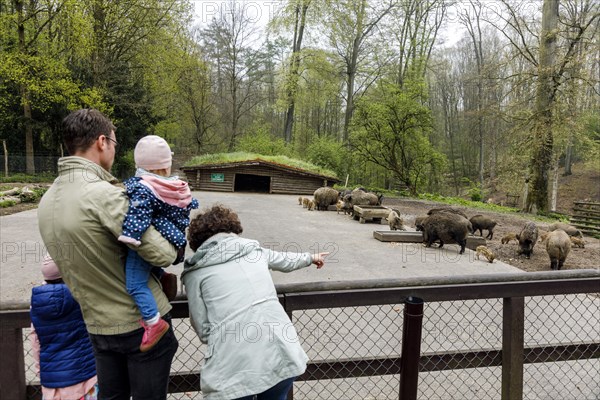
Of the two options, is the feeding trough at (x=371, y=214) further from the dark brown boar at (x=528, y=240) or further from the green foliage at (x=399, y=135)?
the green foliage at (x=399, y=135)

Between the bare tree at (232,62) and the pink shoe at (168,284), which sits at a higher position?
the bare tree at (232,62)

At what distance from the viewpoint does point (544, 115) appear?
16.8 metres

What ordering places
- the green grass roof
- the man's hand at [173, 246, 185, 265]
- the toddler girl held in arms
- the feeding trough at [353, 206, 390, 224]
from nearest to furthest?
the toddler girl held in arms < the man's hand at [173, 246, 185, 265] < the feeding trough at [353, 206, 390, 224] < the green grass roof

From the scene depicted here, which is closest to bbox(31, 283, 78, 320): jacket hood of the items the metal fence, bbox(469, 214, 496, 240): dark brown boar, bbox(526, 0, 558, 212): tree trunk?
the metal fence

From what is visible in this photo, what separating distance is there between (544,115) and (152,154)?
1877 cm

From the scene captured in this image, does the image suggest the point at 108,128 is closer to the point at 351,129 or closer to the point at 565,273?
the point at 565,273

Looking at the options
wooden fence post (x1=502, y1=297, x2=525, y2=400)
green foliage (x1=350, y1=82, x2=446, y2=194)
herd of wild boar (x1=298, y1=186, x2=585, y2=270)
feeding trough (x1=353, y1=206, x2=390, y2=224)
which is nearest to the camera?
wooden fence post (x1=502, y1=297, x2=525, y2=400)

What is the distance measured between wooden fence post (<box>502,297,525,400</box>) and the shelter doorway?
23776 millimetres

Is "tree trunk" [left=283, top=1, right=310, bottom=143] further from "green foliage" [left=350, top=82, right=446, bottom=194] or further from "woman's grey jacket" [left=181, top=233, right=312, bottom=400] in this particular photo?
"woman's grey jacket" [left=181, top=233, right=312, bottom=400]

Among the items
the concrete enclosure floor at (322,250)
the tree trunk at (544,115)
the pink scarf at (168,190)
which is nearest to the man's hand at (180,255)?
the pink scarf at (168,190)

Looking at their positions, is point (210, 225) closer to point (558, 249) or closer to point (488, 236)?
point (558, 249)

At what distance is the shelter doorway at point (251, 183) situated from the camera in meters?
26.7

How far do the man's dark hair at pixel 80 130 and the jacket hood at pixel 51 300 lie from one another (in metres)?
0.73

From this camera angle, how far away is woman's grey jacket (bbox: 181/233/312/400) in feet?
6.43
